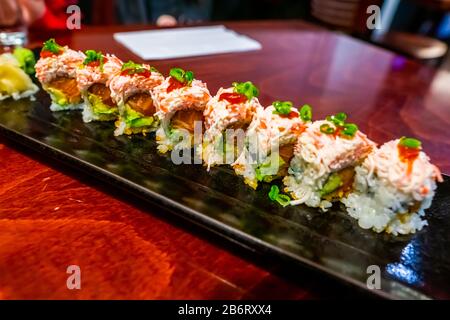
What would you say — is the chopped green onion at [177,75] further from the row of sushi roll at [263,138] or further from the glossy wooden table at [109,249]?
the glossy wooden table at [109,249]

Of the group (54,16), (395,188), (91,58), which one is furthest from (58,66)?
(54,16)

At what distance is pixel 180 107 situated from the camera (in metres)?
1.84

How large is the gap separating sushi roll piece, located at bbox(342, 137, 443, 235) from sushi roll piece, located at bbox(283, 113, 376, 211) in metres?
0.05

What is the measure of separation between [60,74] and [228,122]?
3.31 feet

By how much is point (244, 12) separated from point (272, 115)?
6.31 m

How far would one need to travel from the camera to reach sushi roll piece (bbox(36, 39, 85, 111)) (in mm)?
2158

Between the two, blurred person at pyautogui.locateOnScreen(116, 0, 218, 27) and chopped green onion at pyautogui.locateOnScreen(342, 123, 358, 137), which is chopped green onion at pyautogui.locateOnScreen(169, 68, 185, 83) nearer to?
chopped green onion at pyautogui.locateOnScreen(342, 123, 358, 137)

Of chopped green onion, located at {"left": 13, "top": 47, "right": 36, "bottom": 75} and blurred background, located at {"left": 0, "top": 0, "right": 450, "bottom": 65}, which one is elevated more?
chopped green onion, located at {"left": 13, "top": 47, "right": 36, "bottom": 75}

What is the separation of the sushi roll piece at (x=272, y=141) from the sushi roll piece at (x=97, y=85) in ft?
2.53

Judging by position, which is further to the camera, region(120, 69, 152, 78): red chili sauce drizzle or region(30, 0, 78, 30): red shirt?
region(30, 0, 78, 30): red shirt

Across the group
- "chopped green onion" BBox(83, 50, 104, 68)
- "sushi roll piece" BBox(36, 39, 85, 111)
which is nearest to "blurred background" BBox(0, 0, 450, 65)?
"sushi roll piece" BBox(36, 39, 85, 111)

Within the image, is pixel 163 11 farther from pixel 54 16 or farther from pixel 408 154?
pixel 408 154

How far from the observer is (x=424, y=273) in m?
1.39

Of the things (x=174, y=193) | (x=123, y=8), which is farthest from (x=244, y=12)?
(x=174, y=193)
